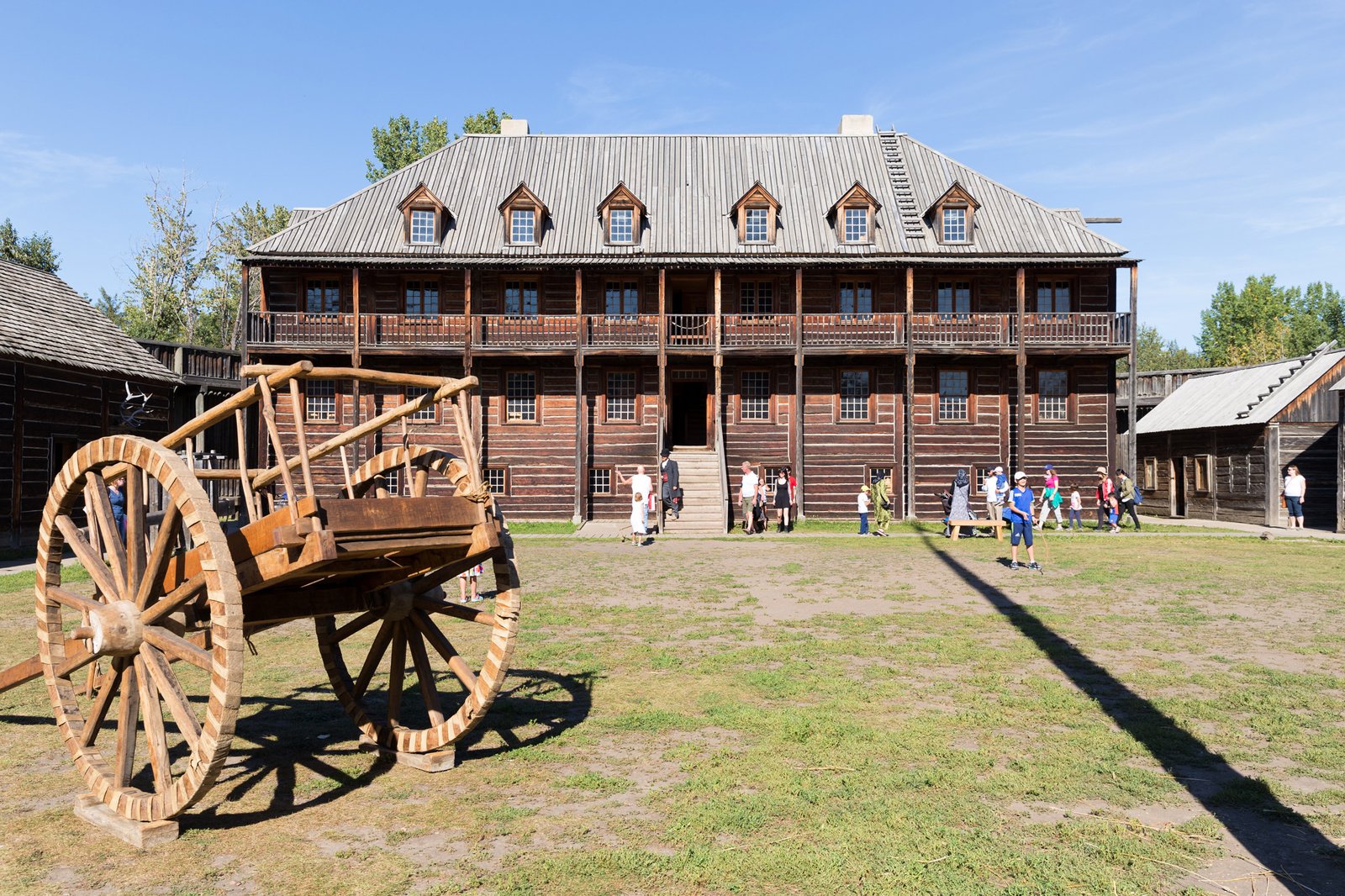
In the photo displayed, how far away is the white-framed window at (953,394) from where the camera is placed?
27547mm

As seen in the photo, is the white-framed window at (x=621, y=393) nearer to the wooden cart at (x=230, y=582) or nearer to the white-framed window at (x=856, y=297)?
the white-framed window at (x=856, y=297)

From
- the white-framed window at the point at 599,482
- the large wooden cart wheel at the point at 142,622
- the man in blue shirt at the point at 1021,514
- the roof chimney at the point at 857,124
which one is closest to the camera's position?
the large wooden cart wheel at the point at 142,622

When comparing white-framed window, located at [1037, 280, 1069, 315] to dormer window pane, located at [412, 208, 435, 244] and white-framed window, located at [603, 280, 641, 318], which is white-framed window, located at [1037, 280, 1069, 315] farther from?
dormer window pane, located at [412, 208, 435, 244]

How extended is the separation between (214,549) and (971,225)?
27811 millimetres

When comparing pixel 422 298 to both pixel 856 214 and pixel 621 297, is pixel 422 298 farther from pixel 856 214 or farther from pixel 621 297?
pixel 856 214

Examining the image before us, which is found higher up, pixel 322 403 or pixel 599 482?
pixel 322 403

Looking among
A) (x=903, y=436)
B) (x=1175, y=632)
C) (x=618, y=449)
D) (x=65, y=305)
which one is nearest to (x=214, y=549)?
(x=1175, y=632)

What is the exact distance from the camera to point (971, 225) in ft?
90.9

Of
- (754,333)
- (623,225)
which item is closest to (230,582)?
(754,333)

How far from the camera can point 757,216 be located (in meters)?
28.1

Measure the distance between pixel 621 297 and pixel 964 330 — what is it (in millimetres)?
11185

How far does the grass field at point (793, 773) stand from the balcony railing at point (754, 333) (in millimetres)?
16916

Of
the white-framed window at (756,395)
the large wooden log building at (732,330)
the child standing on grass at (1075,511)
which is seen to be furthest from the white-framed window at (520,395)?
the child standing on grass at (1075,511)

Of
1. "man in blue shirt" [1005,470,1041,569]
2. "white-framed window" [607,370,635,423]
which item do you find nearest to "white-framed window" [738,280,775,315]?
"white-framed window" [607,370,635,423]
